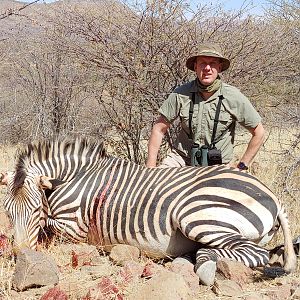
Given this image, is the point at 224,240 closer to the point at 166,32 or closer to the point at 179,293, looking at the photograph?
the point at 179,293

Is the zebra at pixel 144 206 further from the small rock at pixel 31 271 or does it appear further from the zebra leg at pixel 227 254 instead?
the small rock at pixel 31 271

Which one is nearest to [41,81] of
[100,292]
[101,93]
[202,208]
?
[101,93]

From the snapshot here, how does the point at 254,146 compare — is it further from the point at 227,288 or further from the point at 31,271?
the point at 31,271

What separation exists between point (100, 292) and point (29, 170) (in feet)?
4.82

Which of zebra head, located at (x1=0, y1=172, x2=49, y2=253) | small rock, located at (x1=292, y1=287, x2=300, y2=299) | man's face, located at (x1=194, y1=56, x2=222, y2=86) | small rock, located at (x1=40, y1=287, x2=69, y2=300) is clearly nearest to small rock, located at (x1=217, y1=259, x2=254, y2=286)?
small rock, located at (x1=292, y1=287, x2=300, y2=299)

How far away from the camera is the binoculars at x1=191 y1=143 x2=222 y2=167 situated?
454 centimetres

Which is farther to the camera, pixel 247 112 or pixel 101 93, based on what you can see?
pixel 101 93

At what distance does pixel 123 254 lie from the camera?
374 cm

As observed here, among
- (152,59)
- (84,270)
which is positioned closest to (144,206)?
(84,270)

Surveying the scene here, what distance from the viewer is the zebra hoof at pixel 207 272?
3.26 meters

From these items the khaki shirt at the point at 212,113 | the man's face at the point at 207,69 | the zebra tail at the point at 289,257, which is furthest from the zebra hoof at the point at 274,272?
the man's face at the point at 207,69

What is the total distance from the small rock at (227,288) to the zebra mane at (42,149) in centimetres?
154

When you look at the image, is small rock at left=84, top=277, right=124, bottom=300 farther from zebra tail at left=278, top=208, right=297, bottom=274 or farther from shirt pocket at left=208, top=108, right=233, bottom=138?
shirt pocket at left=208, top=108, right=233, bottom=138

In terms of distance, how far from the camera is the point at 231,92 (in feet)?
15.2
